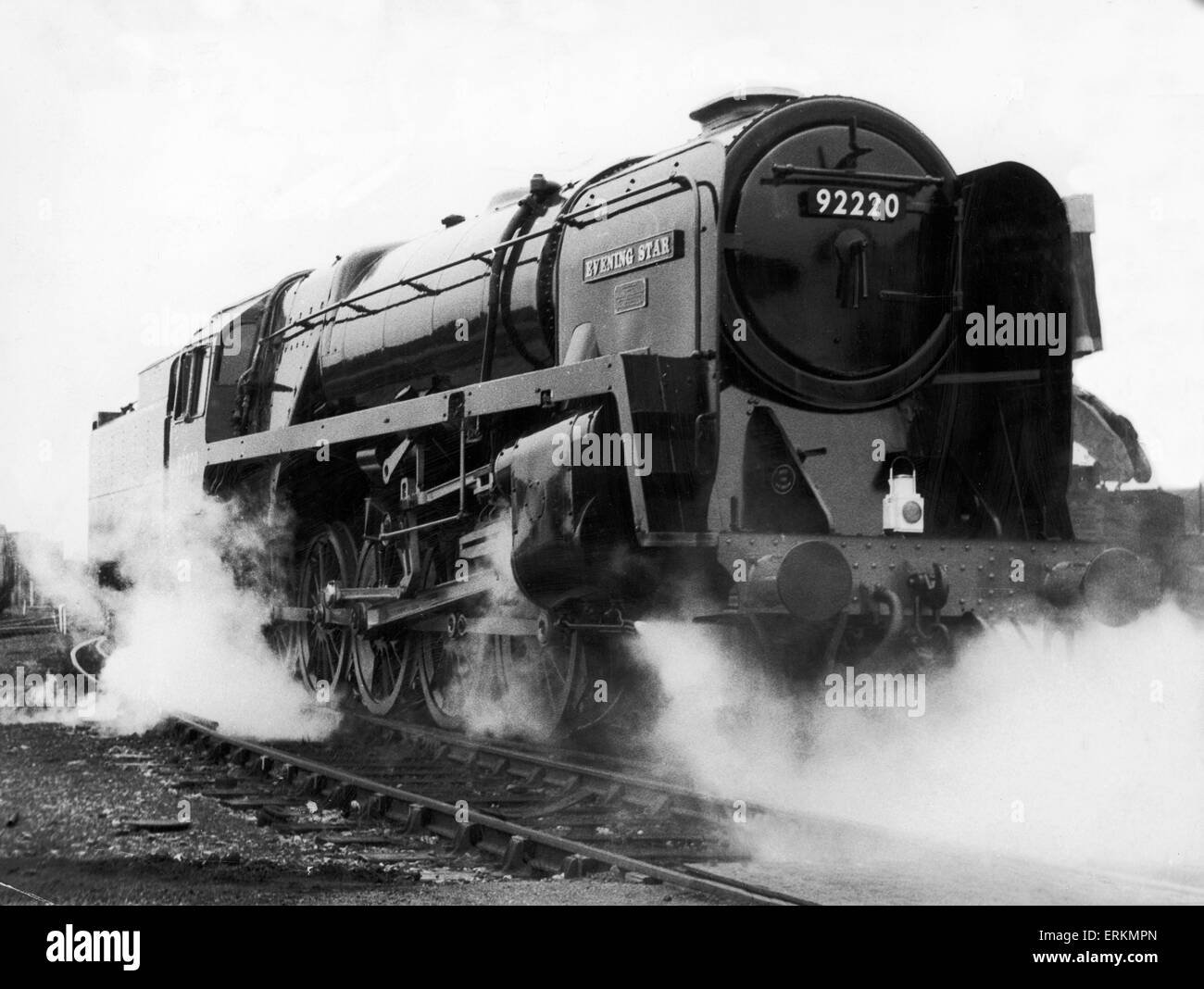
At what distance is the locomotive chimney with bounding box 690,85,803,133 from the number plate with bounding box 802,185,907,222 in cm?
50

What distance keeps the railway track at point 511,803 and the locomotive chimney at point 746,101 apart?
2.90 meters

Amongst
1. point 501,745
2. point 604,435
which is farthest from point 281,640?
point 604,435

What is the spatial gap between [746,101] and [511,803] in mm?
3242

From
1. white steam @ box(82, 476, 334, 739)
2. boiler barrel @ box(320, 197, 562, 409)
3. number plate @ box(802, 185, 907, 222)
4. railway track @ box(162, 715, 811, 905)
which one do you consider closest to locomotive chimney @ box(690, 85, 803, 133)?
number plate @ box(802, 185, 907, 222)

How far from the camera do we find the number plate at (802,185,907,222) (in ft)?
20.4

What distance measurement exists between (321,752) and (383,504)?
Result: 4.89ft

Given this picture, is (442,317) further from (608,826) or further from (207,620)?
(207,620)

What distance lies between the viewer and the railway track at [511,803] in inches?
203

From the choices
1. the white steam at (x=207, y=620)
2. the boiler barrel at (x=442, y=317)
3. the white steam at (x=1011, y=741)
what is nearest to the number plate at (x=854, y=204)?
the boiler barrel at (x=442, y=317)

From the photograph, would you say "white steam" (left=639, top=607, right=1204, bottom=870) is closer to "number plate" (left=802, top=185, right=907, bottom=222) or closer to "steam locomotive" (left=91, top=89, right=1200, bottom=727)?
"steam locomotive" (left=91, top=89, right=1200, bottom=727)

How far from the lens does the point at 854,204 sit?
20.6 feet

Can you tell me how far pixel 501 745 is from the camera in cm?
804

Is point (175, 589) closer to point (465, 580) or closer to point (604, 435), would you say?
point (465, 580)

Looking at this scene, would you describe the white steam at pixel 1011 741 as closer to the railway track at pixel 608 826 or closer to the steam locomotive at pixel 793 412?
the steam locomotive at pixel 793 412
